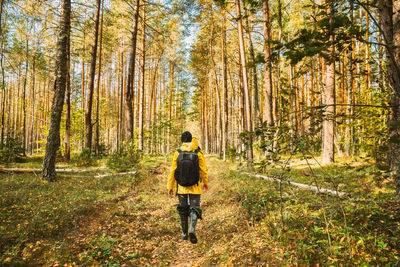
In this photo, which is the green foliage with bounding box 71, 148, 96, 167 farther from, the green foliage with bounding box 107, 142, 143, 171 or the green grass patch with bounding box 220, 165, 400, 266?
the green grass patch with bounding box 220, 165, 400, 266

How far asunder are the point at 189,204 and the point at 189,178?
0.73 m

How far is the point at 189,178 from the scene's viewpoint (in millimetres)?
4465

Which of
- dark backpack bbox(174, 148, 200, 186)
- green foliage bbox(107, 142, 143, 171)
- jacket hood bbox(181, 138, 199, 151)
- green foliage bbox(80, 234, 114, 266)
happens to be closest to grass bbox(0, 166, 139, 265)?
green foliage bbox(80, 234, 114, 266)

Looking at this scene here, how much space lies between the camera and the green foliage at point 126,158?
1135cm

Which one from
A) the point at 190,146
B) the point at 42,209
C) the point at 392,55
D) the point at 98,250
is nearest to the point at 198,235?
the point at 98,250

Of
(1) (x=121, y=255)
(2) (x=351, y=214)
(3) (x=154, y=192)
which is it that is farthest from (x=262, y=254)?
(3) (x=154, y=192)

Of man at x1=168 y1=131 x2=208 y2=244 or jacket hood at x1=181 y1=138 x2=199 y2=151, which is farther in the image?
jacket hood at x1=181 y1=138 x2=199 y2=151

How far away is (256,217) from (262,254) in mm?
1400

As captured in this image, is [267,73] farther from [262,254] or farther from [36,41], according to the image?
[36,41]

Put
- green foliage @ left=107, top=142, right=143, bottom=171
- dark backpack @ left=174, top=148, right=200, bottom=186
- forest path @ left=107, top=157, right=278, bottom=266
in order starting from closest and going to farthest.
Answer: forest path @ left=107, top=157, right=278, bottom=266 < dark backpack @ left=174, top=148, right=200, bottom=186 < green foliage @ left=107, top=142, right=143, bottom=171

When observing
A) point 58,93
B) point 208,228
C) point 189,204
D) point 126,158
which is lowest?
point 208,228

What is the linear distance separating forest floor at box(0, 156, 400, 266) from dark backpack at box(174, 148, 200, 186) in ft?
5.19

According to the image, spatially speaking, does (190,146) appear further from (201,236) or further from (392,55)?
(392,55)

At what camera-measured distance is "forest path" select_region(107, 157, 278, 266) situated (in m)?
3.95
